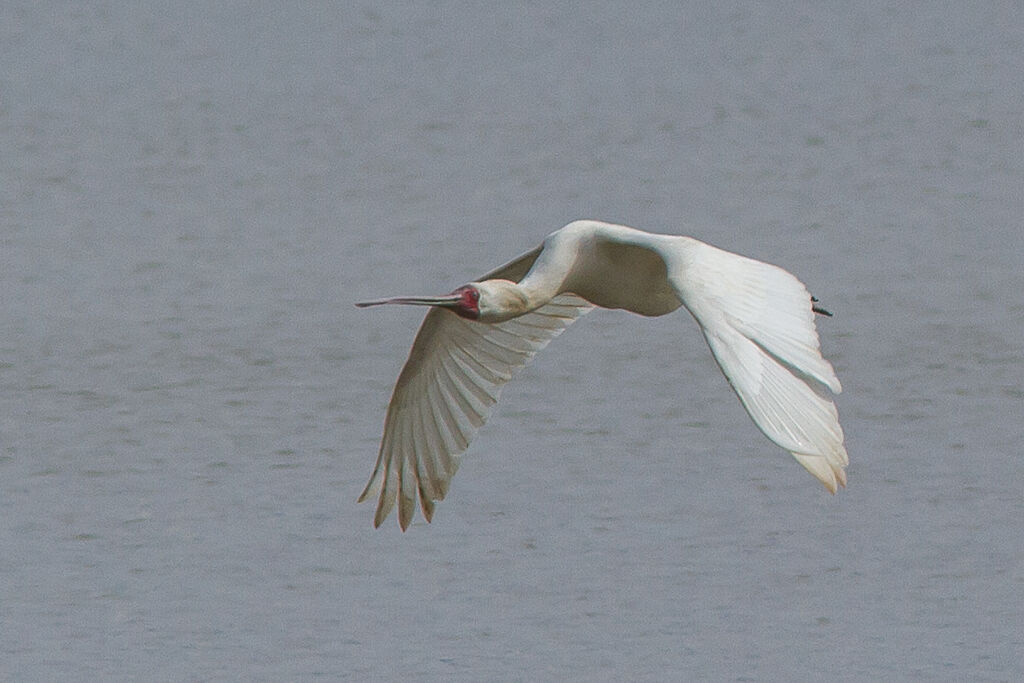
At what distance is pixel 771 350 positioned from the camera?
586 centimetres

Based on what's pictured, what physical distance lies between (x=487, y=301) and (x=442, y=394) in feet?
3.61

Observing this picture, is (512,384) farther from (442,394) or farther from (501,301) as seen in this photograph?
(501,301)

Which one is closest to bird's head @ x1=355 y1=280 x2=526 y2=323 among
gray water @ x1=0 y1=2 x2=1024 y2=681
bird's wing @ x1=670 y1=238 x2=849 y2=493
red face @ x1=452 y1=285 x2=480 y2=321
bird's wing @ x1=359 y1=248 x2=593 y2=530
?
red face @ x1=452 y1=285 x2=480 y2=321

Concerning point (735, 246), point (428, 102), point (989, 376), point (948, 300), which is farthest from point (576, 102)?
point (989, 376)

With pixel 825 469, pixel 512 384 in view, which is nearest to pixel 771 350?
pixel 825 469

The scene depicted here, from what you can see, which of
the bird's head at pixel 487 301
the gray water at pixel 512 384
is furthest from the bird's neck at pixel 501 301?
the gray water at pixel 512 384

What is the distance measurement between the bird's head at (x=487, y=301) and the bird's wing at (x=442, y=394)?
757 mm

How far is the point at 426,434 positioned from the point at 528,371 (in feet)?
9.87

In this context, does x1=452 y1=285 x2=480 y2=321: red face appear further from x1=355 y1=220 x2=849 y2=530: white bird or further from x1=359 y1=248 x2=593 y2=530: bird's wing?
x1=359 y1=248 x2=593 y2=530: bird's wing

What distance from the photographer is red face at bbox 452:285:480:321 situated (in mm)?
6947

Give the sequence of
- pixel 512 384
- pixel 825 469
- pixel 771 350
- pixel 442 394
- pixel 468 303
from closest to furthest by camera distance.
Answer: pixel 825 469 → pixel 771 350 → pixel 468 303 → pixel 442 394 → pixel 512 384

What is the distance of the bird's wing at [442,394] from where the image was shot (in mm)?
7945

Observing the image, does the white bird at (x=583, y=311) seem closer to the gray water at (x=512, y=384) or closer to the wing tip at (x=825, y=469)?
the wing tip at (x=825, y=469)

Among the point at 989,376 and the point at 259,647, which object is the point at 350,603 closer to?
the point at 259,647
